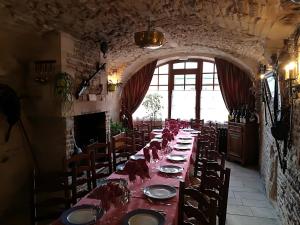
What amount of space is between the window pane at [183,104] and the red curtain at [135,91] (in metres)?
0.93

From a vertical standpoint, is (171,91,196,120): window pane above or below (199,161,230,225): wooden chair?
above

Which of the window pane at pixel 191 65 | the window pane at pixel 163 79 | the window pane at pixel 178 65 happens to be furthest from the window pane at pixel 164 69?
the window pane at pixel 191 65

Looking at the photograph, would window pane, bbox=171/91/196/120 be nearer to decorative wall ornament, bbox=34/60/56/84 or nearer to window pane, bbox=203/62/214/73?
window pane, bbox=203/62/214/73

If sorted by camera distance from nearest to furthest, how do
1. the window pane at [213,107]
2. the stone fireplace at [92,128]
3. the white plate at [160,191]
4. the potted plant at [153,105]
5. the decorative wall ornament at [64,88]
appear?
the white plate at [160,191] → the decorative wall ornament at [64,88] → the stone fireplace at [92,128] → the window pane at [213,107] → the potted plant at [153,105]

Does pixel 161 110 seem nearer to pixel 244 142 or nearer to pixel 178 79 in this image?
pixel 178 79

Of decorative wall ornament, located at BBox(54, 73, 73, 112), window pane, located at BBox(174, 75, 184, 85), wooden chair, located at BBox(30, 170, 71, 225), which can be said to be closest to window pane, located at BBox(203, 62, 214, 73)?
window pane, located at BBox(174, 75, 184, 85)

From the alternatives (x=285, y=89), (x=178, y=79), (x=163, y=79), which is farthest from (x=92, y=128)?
(x=285, y=89)

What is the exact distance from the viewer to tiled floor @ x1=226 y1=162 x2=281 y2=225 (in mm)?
3283

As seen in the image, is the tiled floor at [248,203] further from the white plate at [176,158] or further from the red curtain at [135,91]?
the red curtain at [135,91]

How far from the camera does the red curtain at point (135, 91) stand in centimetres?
732

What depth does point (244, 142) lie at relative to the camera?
5805mm

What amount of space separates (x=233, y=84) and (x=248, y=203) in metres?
3.65

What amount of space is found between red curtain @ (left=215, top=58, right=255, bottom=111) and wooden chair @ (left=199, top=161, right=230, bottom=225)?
4.58 metres

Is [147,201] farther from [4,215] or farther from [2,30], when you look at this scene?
[2,30]
